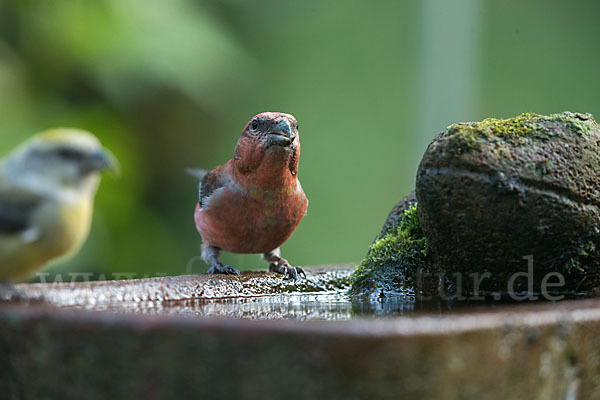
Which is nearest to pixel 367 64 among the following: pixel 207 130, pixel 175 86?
pixel 207 130

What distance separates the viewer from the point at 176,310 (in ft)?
8.50

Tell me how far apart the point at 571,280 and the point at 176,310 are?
5.33 feet

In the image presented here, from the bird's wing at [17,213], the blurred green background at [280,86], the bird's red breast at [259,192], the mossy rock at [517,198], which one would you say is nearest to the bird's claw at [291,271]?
the bird's red breast at [259,192]

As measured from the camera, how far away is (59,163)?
2.12 m

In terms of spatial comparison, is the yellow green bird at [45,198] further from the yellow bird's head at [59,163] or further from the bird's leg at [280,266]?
the bird's leg at [280,266]

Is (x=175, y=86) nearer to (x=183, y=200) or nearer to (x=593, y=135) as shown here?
(x=183, y=200)

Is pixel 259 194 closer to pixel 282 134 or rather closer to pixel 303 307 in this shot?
pixel 282 134

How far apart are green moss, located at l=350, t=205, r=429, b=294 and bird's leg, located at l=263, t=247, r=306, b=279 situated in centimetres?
35

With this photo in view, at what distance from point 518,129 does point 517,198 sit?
0.33m

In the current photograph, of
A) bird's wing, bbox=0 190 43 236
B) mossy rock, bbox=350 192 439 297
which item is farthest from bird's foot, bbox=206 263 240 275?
bird's wing, bbox=0 190 43 236

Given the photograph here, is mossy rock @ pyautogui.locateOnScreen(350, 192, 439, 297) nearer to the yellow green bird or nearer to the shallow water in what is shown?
the shallow water

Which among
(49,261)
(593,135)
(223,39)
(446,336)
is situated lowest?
(446,336)

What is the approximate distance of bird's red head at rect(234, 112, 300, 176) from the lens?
351 cm

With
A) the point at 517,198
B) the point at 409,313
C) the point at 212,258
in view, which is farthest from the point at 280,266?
the point at 517,198
